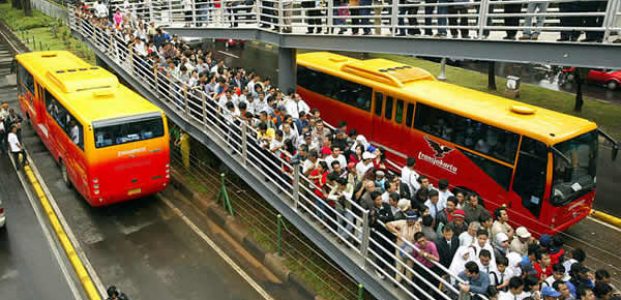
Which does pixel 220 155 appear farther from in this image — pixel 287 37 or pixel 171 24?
pixel 171 24

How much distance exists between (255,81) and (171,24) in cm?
785

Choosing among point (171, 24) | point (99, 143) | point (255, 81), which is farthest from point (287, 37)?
point (171, 24)

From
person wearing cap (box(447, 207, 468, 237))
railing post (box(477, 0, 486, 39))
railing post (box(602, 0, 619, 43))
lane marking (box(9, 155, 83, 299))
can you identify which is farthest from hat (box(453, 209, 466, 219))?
lane marking (box(9, 155, 83, 299))

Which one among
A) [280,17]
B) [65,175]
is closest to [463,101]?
[280,17]

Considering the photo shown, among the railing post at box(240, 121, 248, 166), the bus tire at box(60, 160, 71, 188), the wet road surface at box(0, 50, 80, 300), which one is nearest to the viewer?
the wet road surface at box(0, 50, 80, 300)

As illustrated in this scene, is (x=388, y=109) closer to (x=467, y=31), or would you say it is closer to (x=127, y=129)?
(x=467, y=31)

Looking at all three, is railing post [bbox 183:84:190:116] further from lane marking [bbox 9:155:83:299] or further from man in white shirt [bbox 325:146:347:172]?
man in white shirt [bbox 325:146:347:172]

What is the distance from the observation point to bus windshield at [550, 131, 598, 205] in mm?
9898

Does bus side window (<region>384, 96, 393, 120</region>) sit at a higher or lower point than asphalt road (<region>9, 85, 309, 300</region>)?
higher

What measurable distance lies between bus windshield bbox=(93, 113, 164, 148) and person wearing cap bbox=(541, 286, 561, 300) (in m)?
8.56

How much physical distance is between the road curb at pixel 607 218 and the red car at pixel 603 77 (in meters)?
13.3

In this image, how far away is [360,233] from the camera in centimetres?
827

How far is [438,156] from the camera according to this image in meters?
12.2

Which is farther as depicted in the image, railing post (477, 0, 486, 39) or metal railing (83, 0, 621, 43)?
railing post (477, 0, 486, 39)
